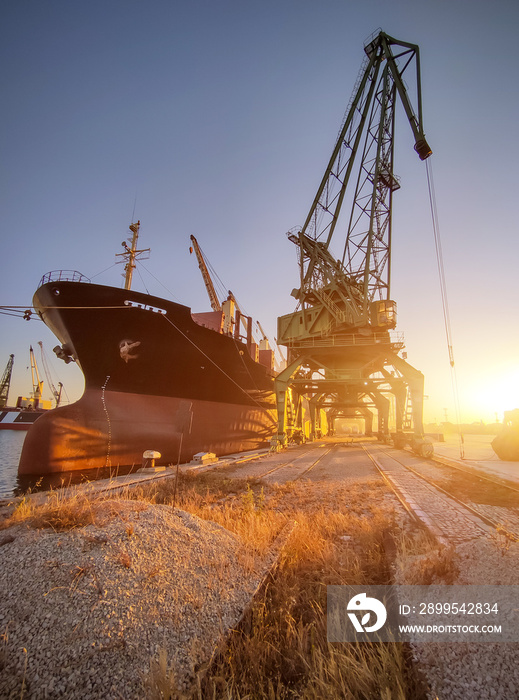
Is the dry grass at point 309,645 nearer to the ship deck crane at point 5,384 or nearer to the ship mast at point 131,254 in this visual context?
the ship mast at point 131,254

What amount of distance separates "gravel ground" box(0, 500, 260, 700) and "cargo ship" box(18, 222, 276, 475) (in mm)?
9003

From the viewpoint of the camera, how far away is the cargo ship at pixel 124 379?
12.8 meters

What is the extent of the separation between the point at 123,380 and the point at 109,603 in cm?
1368

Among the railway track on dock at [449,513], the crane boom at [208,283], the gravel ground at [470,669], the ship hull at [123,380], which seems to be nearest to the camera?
the gravel ground at [470,669]

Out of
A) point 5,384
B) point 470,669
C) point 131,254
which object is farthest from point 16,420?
point 470,669

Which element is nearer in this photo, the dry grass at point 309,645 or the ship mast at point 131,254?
the dry grass at point 309,645

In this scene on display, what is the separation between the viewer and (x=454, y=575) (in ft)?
10.3

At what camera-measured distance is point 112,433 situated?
45.8 ft

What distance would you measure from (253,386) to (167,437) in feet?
32.0

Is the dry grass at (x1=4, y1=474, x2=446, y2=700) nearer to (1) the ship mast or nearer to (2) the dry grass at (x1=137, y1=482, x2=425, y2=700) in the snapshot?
(2) the dry grass at (x1=137, y1=482, x2=425, y2=700)

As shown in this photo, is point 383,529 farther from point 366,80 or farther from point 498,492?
point 366,80

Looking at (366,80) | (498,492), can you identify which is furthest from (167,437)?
(366,80)

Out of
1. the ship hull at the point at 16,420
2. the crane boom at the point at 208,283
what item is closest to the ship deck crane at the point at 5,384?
the ship hull at the point at 16,420

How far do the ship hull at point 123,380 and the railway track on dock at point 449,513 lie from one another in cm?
885
